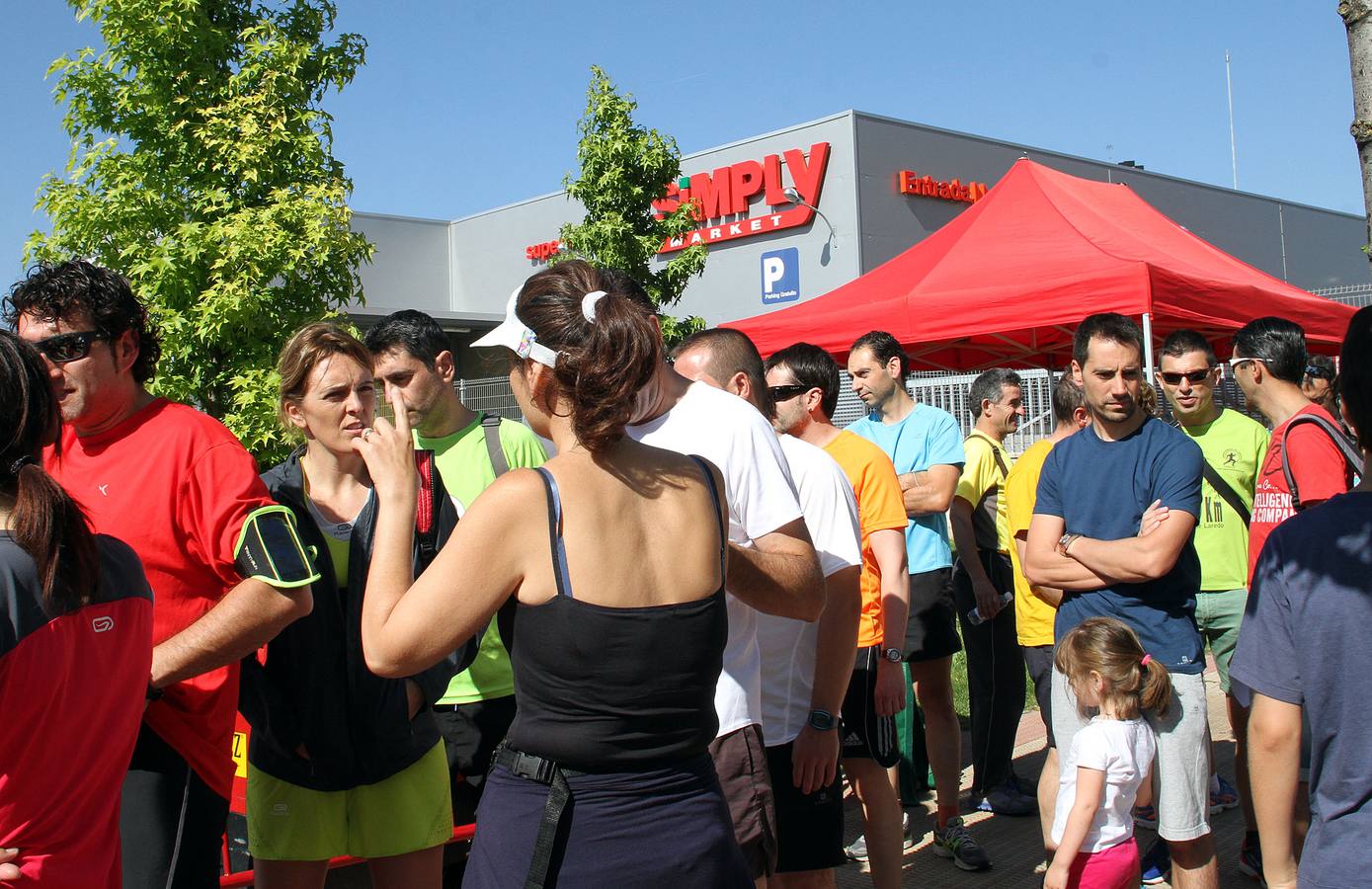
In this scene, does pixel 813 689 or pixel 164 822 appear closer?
pixel 164 822

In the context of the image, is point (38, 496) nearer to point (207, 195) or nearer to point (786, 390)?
point (786, 390)

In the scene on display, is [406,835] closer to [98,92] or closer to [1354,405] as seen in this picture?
[1354,405]

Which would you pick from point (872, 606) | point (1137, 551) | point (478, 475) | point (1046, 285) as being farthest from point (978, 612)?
point (478, 475)

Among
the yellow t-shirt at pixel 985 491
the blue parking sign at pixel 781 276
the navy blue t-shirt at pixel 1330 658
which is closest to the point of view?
the navy blue t-shirt at pixel 1330 658

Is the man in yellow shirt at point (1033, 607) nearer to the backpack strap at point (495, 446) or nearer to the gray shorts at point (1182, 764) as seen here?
the gray shorts at point (1182, 764)

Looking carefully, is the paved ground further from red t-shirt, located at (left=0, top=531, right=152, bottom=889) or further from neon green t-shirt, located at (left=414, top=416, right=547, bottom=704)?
red t-shirt, located at (left=0, top=531, right=152, bottom=889)

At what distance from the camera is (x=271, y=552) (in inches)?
97.6

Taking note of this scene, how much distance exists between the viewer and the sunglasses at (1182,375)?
4.77 m

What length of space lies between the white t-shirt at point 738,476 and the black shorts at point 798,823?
44cm

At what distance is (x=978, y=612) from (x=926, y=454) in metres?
0.92

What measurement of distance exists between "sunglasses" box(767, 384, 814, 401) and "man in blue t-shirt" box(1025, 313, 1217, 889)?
0.98 meters

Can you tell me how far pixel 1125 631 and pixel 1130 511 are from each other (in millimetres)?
393

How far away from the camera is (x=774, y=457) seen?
2533 millimetres

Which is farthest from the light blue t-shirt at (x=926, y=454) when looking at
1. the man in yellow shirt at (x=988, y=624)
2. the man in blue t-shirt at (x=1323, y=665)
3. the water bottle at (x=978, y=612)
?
the man in blue t-shirt at (x=1323, y=665)
